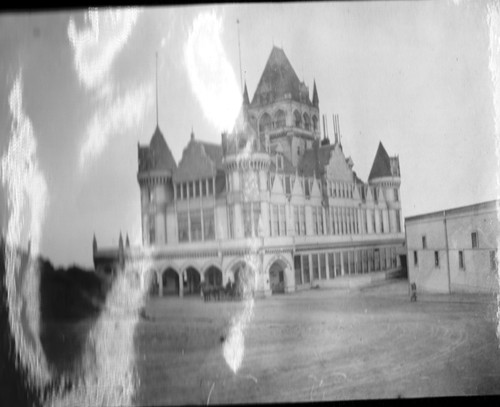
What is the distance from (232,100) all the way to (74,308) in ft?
5.78

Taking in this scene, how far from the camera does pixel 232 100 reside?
10.7ft

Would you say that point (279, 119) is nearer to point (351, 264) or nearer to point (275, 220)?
point (275, 220)

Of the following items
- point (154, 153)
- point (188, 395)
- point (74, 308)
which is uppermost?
point (154, 153)

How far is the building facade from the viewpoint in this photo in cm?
330

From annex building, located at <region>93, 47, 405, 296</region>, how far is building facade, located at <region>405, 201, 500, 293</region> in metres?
0.25

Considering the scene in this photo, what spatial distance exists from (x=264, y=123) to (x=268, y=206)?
0.58 meters

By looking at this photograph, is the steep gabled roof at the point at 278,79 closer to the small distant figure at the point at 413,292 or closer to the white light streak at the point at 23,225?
the small distant figure at the point at 413,292

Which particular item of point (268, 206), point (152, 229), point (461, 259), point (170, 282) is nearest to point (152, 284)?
point (170, 282)

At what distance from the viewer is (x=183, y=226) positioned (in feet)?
10.8

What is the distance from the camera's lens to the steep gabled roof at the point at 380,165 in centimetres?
333

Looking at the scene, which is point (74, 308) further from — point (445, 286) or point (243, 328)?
point (445, 286)

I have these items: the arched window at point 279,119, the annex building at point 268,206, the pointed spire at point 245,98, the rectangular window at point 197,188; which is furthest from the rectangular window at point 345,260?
the pointed spire at point 245,98

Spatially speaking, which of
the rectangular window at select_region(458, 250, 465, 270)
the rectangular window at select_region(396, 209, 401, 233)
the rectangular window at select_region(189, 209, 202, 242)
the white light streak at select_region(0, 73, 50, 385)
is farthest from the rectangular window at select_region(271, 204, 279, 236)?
the white light streak at select_region(0, 73, 50, 385)

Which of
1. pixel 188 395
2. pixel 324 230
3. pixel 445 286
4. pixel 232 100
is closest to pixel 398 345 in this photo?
pixel 445 286
